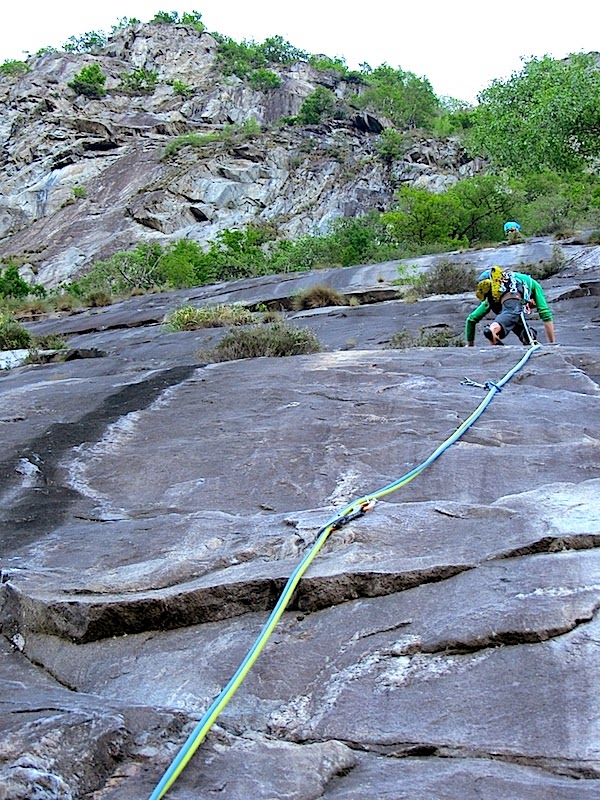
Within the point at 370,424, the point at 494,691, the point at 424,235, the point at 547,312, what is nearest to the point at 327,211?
the point at 424,235

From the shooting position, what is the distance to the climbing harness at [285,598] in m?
1.99

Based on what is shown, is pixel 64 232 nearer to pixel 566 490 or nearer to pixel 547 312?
pixel 547 312

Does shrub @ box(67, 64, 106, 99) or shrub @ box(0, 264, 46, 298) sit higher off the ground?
shrub @ box(67, 64, 106, 99)

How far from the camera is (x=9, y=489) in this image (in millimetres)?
4906

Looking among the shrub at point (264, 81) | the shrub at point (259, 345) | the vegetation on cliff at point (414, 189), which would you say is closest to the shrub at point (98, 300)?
the vegetation on cliff at point (414, 189)

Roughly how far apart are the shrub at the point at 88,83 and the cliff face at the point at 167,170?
3.57 ft

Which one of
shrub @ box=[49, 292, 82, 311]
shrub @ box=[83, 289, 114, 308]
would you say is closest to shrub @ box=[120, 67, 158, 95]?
shrub @ box=[49, 292, 82, 311]

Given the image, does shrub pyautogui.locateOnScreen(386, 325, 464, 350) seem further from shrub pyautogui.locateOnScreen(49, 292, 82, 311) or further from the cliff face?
the cliff face

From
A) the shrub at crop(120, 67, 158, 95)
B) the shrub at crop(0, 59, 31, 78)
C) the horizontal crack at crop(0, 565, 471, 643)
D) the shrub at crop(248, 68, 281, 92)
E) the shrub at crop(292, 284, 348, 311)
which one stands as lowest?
the horizontal crack at crop(0, 565, 471, 643)

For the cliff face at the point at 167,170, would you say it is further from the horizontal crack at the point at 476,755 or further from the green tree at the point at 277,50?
the horizontal crack at the point at 476,755

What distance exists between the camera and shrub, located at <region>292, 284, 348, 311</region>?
18719 millimetres

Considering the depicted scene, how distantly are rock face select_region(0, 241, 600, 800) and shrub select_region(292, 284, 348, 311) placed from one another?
1220 centimetres

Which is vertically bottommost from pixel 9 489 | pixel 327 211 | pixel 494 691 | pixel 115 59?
pixel 494 691

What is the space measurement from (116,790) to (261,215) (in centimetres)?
5766
